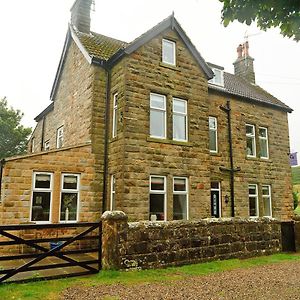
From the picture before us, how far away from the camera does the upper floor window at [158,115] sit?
1260cm

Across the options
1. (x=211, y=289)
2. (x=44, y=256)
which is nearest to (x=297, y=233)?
(x=211, y=289)

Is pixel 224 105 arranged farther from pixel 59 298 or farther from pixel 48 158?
pixel 59 298

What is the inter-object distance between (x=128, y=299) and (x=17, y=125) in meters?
34.5

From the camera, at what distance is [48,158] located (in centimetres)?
1170

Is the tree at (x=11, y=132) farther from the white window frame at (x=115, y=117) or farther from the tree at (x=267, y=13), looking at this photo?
the tree at (x=267, y=13)

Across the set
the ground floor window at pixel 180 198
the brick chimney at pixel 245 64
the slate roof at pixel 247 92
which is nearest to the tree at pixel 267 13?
the ground floor window at pixel 180 198

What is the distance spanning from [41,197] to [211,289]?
7.45 m

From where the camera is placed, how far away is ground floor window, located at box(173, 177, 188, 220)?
40.9ft

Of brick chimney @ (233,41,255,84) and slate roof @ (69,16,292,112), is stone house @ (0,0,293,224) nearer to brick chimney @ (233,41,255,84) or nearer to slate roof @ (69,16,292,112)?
slate roof @ (69,16,292,112)

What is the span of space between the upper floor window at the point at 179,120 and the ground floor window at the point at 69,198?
4.63 m

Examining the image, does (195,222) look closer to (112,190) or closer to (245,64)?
(112,190)

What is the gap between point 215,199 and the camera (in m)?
15.2

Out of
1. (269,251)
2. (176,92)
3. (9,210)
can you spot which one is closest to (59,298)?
(9,210)

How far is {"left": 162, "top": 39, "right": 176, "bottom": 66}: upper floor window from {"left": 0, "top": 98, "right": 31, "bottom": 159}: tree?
26523 mm
